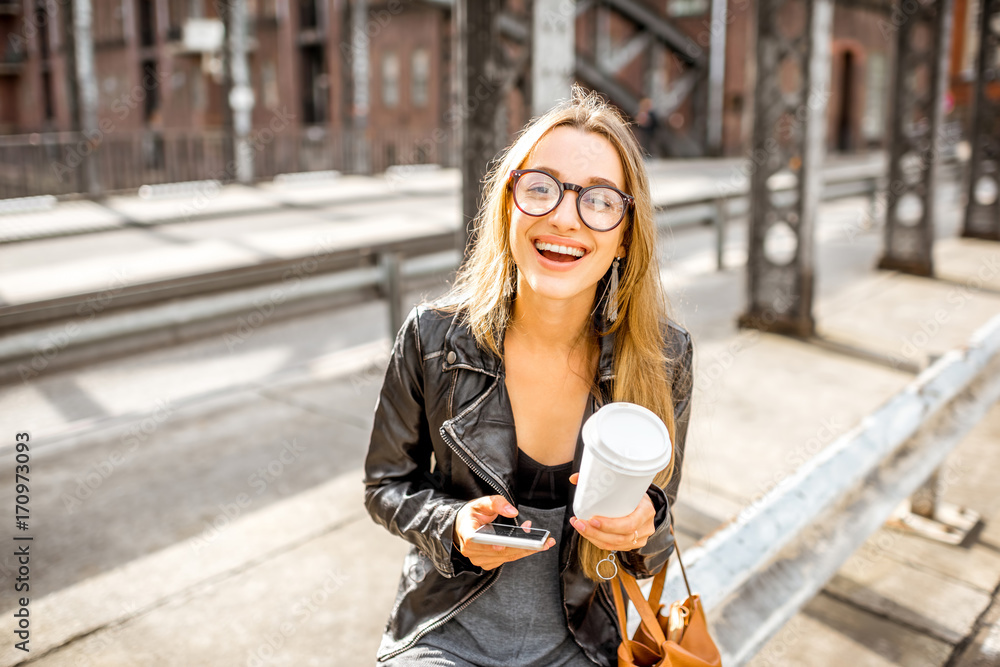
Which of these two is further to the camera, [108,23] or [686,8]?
[108,23]

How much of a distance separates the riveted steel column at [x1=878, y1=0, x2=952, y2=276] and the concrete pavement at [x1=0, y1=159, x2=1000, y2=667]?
8.71ft

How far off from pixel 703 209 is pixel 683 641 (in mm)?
9308

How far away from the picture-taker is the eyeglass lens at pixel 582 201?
1.70m

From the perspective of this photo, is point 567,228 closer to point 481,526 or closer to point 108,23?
point 481,526

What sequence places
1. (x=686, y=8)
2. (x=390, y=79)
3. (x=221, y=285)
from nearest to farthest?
(x=221, y=285) < (x=686, y=8) < (x=390, y=79)

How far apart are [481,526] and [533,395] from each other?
393 mm

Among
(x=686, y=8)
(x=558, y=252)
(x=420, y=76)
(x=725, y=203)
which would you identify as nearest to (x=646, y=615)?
(x=558, y=252)

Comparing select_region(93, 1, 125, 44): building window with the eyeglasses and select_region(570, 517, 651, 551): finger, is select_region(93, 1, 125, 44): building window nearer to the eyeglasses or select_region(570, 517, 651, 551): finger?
the eyeglasses

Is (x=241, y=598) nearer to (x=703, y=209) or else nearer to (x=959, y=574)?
(x=959, y=574)

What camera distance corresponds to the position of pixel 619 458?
1.33m

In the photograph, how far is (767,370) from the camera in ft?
20.5

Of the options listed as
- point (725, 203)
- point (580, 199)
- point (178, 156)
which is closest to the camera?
point (580, 199)

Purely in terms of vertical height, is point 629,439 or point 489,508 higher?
point 629,439

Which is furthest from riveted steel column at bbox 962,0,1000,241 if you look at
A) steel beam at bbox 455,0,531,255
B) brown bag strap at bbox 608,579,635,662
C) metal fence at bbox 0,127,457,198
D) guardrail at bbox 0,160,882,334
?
metal fence at bbox 0,127,457,198
